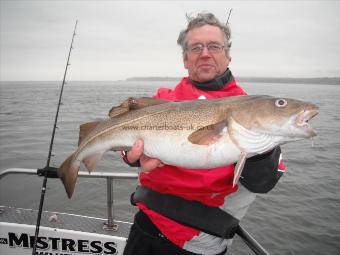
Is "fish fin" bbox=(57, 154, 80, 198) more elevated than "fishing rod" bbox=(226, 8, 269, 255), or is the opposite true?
"fish fin" bbox=(57, 154, 80, 198)

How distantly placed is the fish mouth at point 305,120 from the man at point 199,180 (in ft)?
1.28

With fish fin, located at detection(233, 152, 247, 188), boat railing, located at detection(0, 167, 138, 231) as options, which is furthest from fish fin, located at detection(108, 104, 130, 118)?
fish fin, located at detection(233, 152, 247, 188)

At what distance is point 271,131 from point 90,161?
1.97m

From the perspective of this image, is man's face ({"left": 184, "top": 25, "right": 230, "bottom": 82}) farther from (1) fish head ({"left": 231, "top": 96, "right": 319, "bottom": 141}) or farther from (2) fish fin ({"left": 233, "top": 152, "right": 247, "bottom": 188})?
(2) fish fin ({"left": 233, "top": 152, "right": 247, "bottom": 188})

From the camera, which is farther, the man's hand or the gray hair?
the gray hair

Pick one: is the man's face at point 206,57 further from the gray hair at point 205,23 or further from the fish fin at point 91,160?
the fish fin at point 91,160

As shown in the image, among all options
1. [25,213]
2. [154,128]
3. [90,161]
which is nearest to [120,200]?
[25,213]

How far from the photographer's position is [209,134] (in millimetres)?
2494

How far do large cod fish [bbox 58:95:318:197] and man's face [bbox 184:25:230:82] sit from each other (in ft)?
2.26

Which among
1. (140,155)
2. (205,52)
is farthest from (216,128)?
(205,52)

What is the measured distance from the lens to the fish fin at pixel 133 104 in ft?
10.1

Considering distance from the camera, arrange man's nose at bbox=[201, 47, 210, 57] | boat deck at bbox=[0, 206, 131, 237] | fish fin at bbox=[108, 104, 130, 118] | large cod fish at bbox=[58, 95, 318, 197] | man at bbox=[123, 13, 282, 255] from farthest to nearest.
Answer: boat deck at bbox=[0, 206, 131, 237] < man's nose at bbox=[201, 47, 210, 57] < fish fin at bbox=[108, 104, 130, 118] < man at bbox=[123, 13, 282, 255] < large cod fish at bbox=[58, 95, 318, 197]

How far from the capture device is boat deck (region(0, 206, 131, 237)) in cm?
445

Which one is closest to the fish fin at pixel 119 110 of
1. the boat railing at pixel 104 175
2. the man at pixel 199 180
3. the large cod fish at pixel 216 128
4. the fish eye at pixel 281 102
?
the large cod fish at pixel 216 128
